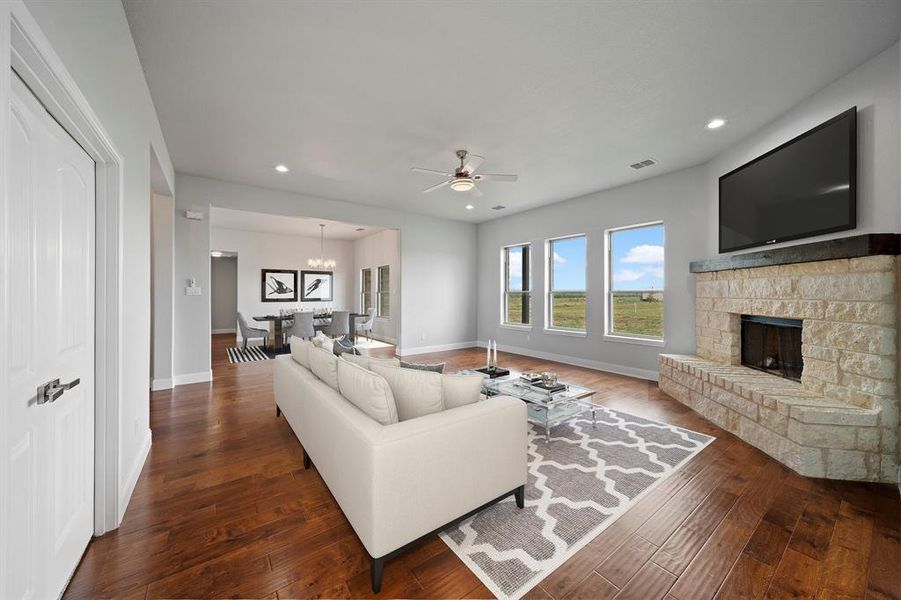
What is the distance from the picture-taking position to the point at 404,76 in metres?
2.65

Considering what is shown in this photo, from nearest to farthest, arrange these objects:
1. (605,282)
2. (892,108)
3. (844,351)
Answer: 1. (892,108)
2. (844,351)
3. (605,282)

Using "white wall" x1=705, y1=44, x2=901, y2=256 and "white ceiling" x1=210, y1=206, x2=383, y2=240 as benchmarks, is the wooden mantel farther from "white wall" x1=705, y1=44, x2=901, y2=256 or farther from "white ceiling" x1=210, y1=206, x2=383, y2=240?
"white ceiling" x1=210, y1=206, x2=383, y2=240

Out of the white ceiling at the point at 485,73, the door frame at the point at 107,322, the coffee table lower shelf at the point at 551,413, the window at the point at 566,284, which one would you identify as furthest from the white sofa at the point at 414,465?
the window at the point at 566,284

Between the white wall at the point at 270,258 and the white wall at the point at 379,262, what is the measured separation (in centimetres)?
38

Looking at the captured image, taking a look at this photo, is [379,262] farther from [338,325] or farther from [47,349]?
[47,349]

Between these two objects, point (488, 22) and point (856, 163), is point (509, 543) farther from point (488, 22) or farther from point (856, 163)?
point (856, 163)

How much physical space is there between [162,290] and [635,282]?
6.78m

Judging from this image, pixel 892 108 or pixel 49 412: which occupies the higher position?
pixel 892 108

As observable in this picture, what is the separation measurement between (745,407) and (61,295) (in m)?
4.69

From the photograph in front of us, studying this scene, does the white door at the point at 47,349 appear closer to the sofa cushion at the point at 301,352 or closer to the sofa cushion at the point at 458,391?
the sofa cushion at the point at 301,352

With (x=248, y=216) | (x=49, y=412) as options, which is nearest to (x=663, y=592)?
(x=49, y=412)

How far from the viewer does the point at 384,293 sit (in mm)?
9453

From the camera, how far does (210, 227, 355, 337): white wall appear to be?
8.91 m

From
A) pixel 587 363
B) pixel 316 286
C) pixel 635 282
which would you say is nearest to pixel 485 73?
pixel 635 282
